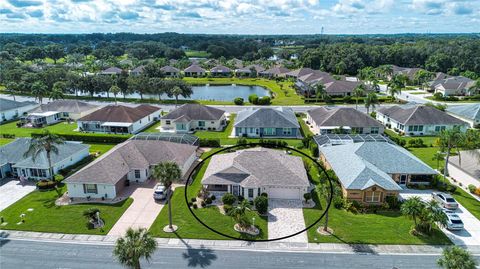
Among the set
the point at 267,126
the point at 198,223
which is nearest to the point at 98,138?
Result: the point at 267,126

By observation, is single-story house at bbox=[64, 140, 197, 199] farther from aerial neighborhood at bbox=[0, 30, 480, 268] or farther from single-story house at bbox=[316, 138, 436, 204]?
single-story house at bbox=[316, 138, 436, 204]

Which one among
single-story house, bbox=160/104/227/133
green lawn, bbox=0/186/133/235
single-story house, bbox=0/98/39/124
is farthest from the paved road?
single-story house, bbox=0/98/39/124

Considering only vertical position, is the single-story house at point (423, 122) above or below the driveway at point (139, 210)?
above

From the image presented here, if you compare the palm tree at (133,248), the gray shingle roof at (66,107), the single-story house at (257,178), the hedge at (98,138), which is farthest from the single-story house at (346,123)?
the gray shingle roof at (66,107)

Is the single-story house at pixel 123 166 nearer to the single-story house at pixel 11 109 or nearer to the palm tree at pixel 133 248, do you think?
the palm tree at pixel 133 248

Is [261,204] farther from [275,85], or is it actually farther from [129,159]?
[275,85]
